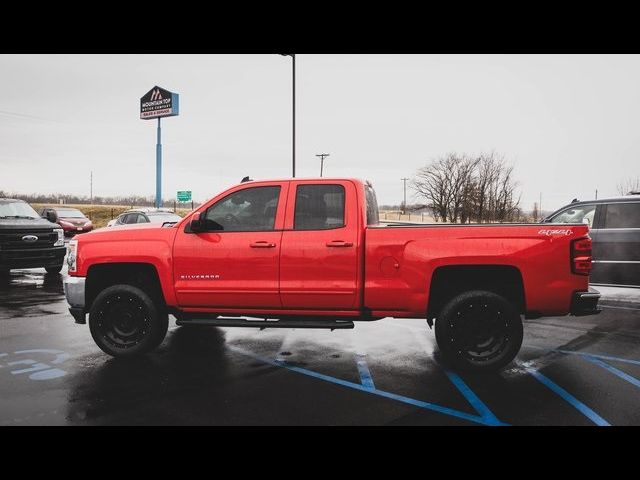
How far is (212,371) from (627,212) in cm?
787

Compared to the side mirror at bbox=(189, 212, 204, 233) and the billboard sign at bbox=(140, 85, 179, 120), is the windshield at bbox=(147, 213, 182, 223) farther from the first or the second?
the billboard sign at bbox=(140, 85, 179, 120)

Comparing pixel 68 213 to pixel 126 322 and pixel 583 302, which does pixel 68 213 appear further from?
pixel 583 302

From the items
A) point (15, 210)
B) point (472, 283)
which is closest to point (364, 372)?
point (472, 283)

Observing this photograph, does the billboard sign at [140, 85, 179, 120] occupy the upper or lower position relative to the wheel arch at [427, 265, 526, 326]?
upper

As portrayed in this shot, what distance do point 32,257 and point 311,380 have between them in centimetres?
983

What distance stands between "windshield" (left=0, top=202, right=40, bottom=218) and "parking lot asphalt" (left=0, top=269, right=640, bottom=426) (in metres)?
6.19

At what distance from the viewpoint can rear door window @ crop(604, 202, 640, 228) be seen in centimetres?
938

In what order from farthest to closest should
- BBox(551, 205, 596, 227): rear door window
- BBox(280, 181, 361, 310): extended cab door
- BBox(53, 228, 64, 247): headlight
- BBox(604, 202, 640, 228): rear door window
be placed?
BBox(53, 228, 64, 247): headlight
BBox(551, 205, 596, 227): rear door window
BBox(604, 202, 640, 228): rear door window
BBox(280, 181, 361, 310): extended cab door

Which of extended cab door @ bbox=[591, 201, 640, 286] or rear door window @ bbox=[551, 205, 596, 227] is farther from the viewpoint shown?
rear door window @ bbox=[551, 205, 596, 227]

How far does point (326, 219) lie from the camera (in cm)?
580

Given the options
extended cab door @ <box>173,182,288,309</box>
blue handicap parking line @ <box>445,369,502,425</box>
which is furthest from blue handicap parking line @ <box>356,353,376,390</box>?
extended cab door @ <box>173,182,288,309</box>
